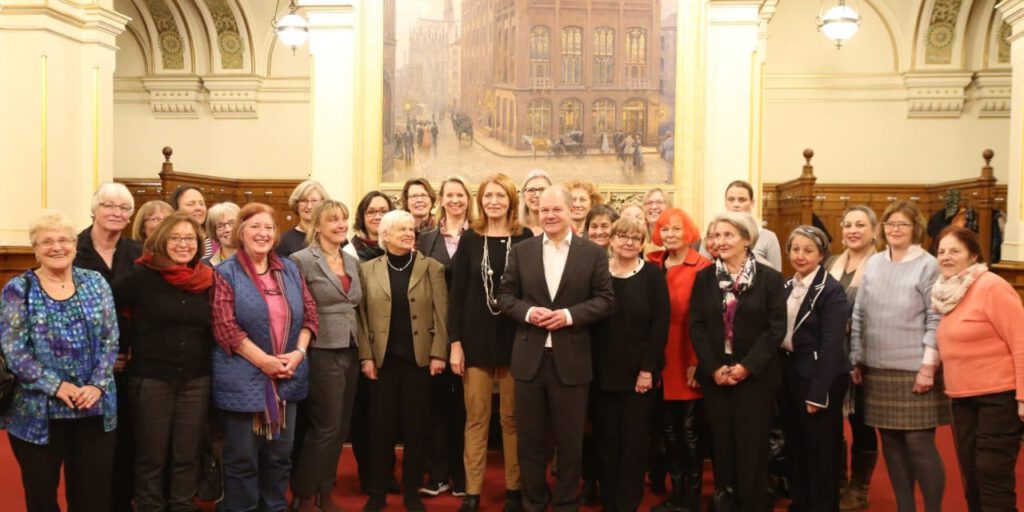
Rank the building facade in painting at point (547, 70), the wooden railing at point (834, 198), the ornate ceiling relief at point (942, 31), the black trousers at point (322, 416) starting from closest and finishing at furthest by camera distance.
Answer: the black trousers at point (322, 416), the building facade in painting at point (547, 70), the wooden railing at point (834, 198), the ornate ceiling relief at point (942, 31)

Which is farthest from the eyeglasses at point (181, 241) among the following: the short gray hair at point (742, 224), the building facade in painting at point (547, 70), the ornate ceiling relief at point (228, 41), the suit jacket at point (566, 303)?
the ornate ceiling relief at point (228, 41)

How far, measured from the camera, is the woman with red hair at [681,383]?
428 centimetres

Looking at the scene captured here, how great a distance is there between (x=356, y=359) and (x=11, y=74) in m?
5.81

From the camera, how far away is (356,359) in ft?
13.9

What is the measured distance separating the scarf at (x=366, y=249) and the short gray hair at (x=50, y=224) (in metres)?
1.46

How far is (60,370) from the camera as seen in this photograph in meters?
3.41

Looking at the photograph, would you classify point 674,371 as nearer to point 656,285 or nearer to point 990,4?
point 656,285

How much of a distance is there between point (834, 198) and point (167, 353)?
10686 millimetres

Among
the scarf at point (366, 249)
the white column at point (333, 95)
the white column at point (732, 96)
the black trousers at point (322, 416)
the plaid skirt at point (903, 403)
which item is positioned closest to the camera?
the plaid skirt at point (903, 403)

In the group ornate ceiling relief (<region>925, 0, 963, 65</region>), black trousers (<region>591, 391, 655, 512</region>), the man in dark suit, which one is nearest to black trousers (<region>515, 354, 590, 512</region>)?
the man in dark suit

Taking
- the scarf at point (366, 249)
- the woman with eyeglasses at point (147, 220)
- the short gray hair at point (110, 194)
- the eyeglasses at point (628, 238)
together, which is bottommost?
the scarf at point (366, 249)

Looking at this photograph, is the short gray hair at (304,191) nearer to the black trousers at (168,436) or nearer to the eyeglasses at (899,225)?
the black trousers at (168,436)

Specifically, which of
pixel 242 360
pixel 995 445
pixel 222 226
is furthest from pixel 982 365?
pixel 222 226

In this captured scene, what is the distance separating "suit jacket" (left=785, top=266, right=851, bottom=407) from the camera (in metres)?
3.97
